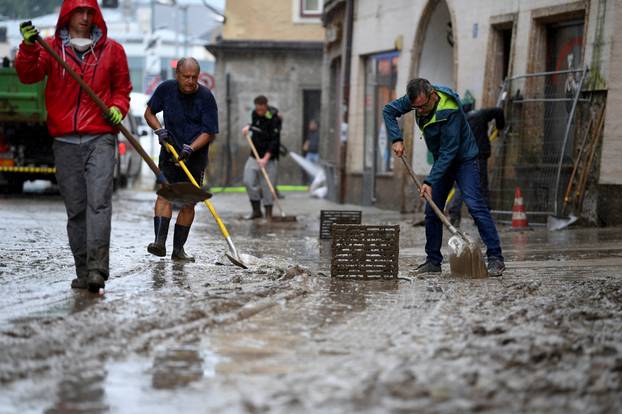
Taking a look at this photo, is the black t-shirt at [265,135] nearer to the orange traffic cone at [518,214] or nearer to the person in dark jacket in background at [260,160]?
the person in dark jacket in background at [260,160]

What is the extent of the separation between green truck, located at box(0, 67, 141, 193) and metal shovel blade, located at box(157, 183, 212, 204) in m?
13.1

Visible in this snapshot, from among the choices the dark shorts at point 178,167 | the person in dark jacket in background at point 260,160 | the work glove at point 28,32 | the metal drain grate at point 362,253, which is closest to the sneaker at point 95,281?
the work glove at point 28,32

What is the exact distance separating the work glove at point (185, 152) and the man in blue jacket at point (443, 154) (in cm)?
155

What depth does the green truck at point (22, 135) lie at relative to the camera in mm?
22438

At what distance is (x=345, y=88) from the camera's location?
80.7ft

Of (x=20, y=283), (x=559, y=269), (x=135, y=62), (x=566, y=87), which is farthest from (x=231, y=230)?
(x=135, y=62)

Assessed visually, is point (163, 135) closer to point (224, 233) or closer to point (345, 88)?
point (224, 233)

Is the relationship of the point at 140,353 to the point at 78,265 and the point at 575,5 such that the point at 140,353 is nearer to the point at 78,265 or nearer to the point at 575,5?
the point at 78,265

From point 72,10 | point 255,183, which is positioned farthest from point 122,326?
point 255,183

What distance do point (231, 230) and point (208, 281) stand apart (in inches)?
273

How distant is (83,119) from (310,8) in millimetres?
30075

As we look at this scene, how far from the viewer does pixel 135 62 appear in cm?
9356

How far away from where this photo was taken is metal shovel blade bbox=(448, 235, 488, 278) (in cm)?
986

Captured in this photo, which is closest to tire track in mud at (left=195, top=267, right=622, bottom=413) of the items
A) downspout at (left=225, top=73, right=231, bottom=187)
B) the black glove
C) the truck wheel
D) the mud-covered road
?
the mud-covered road
